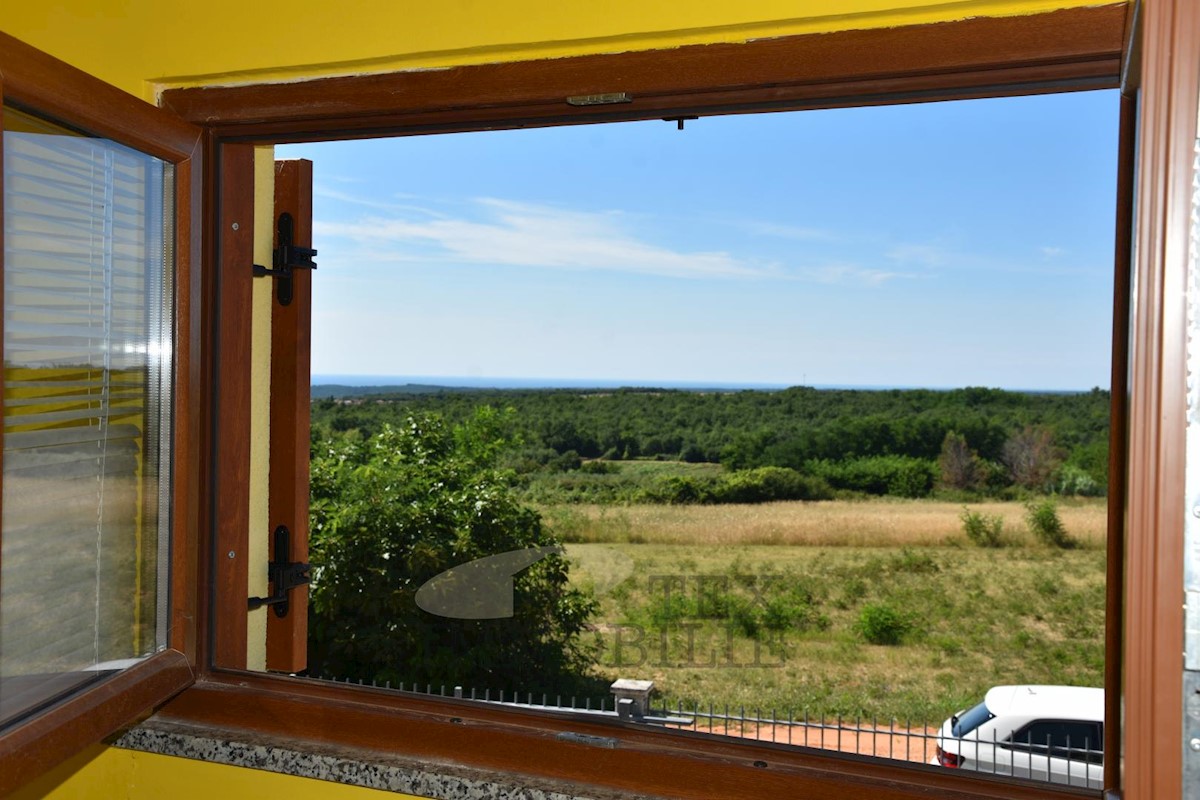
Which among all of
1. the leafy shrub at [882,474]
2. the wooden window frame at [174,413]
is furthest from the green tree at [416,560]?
the wooden window frame at [174,413]

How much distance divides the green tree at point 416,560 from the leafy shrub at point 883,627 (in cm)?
231

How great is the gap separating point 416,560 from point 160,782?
3.44m

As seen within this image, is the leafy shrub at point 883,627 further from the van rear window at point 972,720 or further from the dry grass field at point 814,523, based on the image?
the van rear window at point 972,720

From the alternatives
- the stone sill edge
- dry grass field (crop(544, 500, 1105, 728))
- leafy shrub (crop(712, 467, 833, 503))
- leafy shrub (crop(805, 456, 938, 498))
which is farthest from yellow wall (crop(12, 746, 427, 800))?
leafy shrub (crop(805, 456, 938, 498))

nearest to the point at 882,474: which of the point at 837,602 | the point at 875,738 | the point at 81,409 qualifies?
the point at 837,602

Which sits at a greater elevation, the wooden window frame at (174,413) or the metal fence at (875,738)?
the wooden window frame at (174,413)

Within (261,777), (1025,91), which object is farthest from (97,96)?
(1025,91)

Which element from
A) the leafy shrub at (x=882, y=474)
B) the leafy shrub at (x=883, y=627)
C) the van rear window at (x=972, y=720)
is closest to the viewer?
the van rear window at (x=972, y=720)

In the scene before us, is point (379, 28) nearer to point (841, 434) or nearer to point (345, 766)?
point (345, 766)

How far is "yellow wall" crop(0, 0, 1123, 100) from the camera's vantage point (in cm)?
95

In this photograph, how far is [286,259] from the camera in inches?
53.8

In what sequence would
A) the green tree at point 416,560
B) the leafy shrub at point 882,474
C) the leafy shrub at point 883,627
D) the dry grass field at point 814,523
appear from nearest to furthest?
the green tree at point 416,560
the leafy shrub at point 883,627
the dry grass field at point 814,523
the leafy shrub at point 882,474

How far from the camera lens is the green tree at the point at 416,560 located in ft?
15.1

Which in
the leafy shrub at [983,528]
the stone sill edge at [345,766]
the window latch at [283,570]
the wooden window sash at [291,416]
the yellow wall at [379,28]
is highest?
the yellow wall at [379,28]
